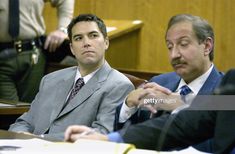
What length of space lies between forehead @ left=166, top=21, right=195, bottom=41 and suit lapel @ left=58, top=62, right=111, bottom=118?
0.62m

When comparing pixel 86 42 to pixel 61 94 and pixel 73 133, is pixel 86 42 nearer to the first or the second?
pixel 61 94

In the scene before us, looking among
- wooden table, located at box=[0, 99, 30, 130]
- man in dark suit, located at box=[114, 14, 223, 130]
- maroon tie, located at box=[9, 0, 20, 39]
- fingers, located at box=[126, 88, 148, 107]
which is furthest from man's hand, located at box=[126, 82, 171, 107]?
maroon tie, located at box=[9, 0, 20, 39]

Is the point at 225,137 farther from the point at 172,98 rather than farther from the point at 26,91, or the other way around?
the point at 26,91

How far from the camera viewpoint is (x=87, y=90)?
2.81m

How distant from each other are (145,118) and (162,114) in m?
0.20

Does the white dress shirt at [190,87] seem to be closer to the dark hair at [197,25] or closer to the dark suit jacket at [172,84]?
the dark suit jacket at [172,84]

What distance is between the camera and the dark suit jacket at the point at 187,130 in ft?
5.10

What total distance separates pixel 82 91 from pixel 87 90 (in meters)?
0.03

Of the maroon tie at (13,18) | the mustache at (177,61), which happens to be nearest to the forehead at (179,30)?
the mustache at (177,61)

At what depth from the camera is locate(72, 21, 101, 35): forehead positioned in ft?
9.78

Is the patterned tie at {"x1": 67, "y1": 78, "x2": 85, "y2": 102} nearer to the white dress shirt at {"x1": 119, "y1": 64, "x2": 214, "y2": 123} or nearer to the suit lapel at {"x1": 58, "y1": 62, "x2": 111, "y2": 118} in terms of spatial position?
the suit lapel at {"x1": 58, "y1": 62, "x2": 111, "y2": 118}

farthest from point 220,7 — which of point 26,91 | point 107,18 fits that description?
point 26,91

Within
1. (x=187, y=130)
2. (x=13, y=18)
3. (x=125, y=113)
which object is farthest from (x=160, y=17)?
(x=187, y=130)

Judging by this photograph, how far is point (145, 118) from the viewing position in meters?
1.75
